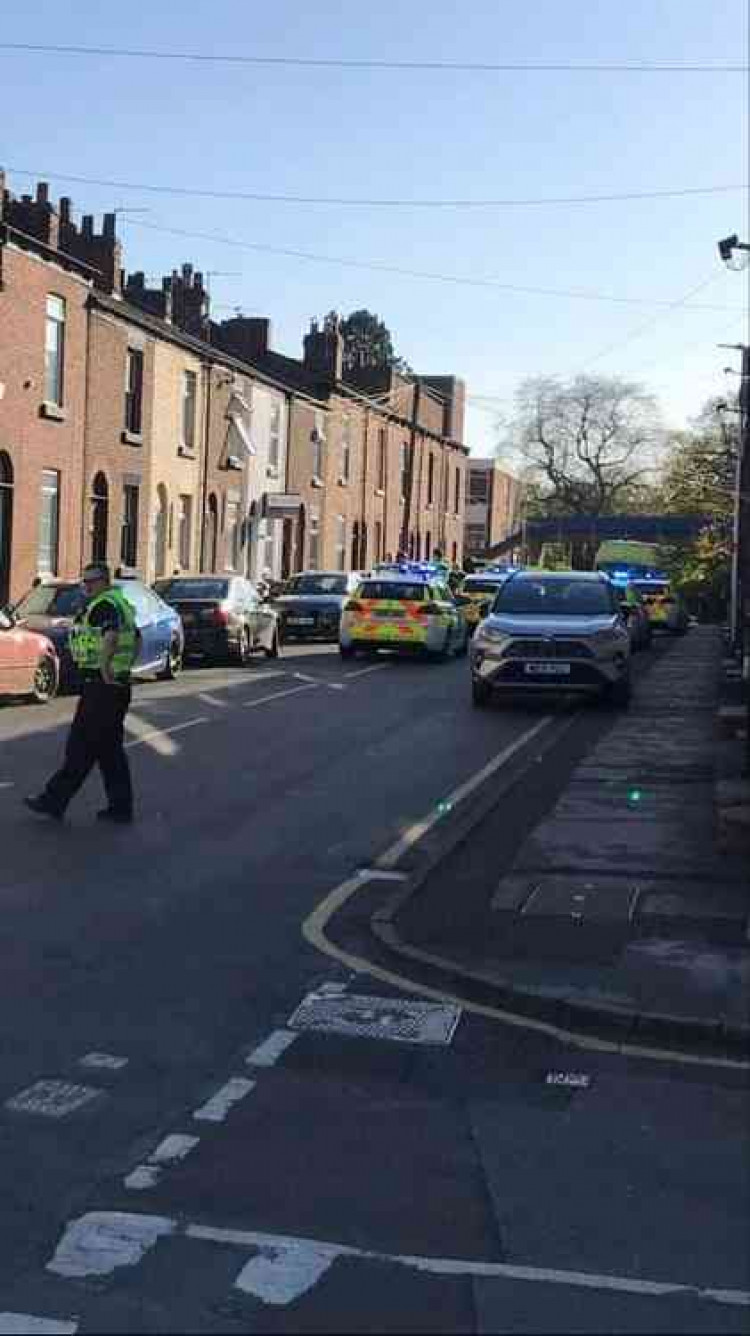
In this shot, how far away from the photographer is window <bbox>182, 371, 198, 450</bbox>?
37.1 meters

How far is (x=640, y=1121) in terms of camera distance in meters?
5.28

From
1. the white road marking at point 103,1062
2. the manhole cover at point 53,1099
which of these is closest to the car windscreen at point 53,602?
the white road marking at point 103,1062

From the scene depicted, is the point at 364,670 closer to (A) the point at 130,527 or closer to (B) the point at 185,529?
(A) the point at 130,527

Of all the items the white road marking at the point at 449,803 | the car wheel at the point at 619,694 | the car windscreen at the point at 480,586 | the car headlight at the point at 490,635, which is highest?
the car windscreen at the point at 480,586

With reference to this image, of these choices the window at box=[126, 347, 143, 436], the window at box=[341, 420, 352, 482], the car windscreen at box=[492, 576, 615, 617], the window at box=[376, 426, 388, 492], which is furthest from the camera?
the window at box=[376, 426, 388, 492]

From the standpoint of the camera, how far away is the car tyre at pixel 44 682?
19.2m

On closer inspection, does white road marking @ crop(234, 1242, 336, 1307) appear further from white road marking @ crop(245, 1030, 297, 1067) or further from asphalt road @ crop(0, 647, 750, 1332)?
white road marking @ crop(245, 1030, 297, 1067)

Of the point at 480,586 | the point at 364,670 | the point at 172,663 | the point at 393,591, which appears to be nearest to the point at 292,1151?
the point at 172,663

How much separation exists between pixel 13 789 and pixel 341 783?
270 cm

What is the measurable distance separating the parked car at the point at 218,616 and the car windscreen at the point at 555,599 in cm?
690

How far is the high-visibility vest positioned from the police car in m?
16.4

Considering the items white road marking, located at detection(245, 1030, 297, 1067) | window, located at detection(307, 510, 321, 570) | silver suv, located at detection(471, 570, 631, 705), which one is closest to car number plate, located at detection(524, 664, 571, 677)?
A: silver suv, located at detection(471, 570, 631, 705)

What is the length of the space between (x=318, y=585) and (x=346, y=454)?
1642 centimetres

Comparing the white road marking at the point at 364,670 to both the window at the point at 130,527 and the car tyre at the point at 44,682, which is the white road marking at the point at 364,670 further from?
the window at the point at 130,527
